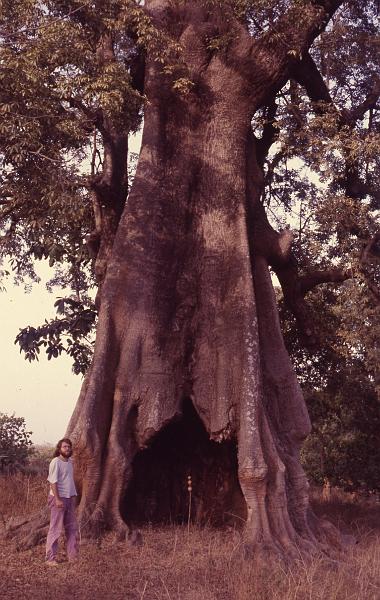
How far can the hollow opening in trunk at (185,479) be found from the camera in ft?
38.9

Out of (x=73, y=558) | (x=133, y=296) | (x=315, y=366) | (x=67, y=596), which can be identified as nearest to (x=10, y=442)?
(x=315, y=366)

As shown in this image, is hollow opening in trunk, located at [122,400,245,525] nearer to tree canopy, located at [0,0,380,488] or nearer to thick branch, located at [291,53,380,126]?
tree canopy, located at [0,0,380,488]

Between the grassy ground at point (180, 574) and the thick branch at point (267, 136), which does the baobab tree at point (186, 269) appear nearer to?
the grassy ground at point (180, 574)

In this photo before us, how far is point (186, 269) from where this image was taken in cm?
1201

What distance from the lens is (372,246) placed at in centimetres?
1397

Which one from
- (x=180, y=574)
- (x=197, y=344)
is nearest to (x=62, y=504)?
(x=180, y=574)

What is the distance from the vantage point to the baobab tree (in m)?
10.2

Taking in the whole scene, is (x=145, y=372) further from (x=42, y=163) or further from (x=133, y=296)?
(x=42, y=163)

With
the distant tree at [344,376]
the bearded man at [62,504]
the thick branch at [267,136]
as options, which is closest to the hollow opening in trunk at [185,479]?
the bearded man at [62,504]

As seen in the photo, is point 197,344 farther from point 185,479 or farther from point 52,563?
point 52,563

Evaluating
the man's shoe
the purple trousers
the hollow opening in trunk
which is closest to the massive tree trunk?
the hollow opening in trunk

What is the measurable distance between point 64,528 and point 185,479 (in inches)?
146

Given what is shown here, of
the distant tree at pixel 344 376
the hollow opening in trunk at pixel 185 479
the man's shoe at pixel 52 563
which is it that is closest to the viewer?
the man's shoe at pixel 52 563

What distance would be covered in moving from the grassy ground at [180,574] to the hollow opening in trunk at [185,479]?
4.84ft
